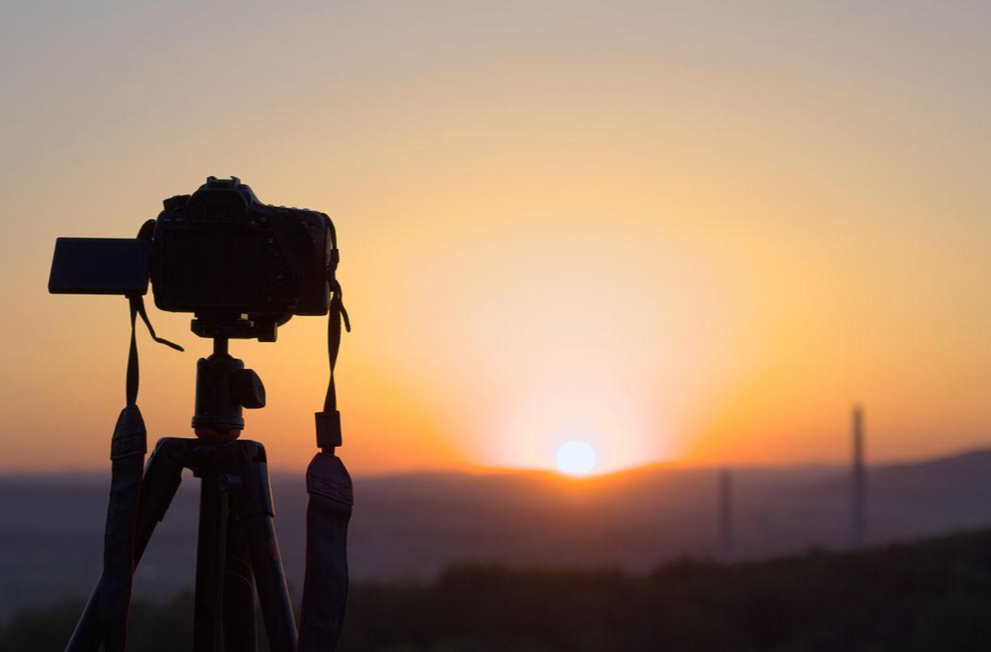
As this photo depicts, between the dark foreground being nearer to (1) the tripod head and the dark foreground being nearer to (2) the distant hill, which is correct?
(1) the tripod head

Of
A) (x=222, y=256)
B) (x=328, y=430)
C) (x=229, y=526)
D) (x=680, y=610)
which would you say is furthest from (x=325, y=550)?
(x=680, y=610)

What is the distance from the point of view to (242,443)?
3646 mm

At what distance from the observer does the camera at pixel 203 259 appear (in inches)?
139

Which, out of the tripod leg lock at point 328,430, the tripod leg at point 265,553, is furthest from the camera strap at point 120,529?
the tripod leg lock at point 328,430

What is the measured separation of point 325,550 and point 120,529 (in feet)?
1.91

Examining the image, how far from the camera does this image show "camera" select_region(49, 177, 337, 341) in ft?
11.6

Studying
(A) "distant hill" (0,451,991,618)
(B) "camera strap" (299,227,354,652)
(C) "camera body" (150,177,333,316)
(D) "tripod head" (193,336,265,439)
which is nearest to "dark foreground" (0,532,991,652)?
(B) "camera strap" (299,227,354,652)

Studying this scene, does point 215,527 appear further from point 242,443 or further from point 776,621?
point 776,621

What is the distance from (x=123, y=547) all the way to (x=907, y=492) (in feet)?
395

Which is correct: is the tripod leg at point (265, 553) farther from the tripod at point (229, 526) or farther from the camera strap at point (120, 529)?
the camera strap at point (120, 529)

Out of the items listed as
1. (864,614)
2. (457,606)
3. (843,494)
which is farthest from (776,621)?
(843,494)

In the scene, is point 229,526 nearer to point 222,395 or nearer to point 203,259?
point 222,395

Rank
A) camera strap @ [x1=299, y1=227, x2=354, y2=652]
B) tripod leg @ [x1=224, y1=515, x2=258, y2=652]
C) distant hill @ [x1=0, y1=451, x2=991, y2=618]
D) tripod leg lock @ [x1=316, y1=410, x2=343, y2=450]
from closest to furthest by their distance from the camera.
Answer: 1. camera strap @ [x1=299, y1=227, x2=354, y2=652]
2. tripod leg lock @ [x1=316, y1=410, x2=343, y2=450]
3. tripod leg @ [x1=224, y1=515, x2=258, y2=652]
4. distant hill @ [x1=0, y1=451, x2=991, y2=618]

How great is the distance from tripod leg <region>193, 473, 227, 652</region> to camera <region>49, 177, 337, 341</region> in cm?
54
